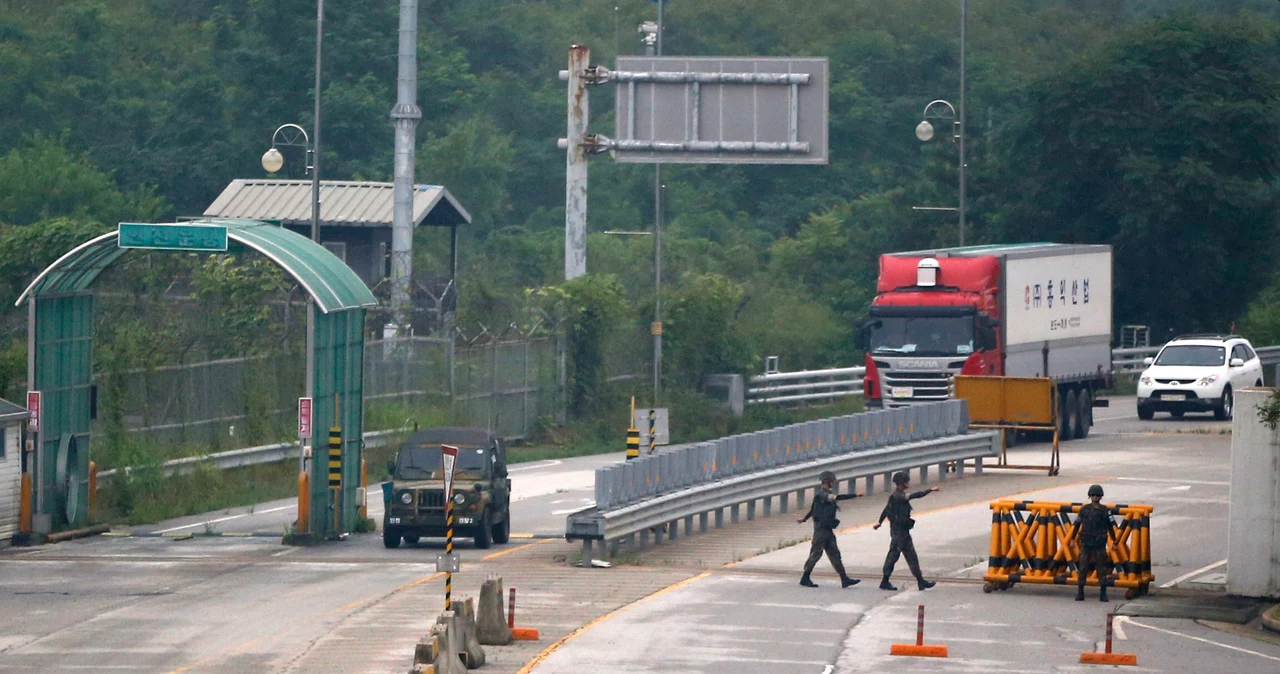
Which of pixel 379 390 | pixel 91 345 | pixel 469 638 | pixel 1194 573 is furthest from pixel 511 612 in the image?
pixel 379 390

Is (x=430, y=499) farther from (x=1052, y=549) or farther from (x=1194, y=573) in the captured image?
(x=1194, y=573)

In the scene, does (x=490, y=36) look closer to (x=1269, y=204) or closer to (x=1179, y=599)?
(x=1269, y=204)

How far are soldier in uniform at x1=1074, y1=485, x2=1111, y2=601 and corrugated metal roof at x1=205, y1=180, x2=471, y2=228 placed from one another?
3112 centimetres

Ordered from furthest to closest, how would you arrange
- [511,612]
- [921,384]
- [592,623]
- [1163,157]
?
Answer: [1163,157] < [921,384] < [592,623] < [511,612]

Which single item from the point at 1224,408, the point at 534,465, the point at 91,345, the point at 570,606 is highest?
the point at 91,345

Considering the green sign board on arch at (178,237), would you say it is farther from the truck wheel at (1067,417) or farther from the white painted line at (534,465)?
the truck wheel at (1067,417)

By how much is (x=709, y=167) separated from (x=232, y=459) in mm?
57390

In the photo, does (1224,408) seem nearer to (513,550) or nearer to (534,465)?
(534,465)

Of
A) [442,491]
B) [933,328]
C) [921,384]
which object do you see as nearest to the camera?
[442,491]

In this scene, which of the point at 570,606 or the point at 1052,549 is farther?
the point at 1052,549

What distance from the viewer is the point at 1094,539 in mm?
22078

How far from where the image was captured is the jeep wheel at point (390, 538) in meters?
25.8

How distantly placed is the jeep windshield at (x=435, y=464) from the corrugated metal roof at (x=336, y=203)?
25.4 m

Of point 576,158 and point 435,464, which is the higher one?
point 576,158
